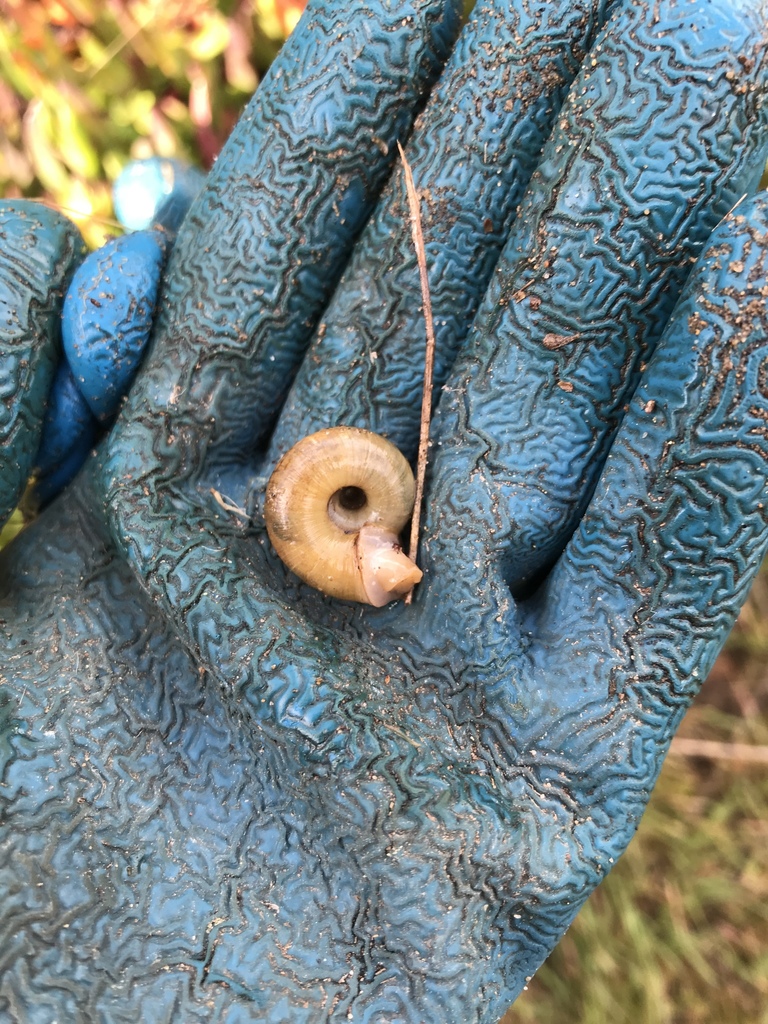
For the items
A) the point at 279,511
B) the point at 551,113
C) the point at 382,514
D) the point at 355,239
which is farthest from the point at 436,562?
the point at 551,113

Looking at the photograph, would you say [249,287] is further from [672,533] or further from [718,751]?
[718,751]

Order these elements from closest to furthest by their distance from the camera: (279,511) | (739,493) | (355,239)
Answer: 1. (739,493)
2. (279,511)
3. (355,239)

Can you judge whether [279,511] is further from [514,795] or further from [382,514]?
[514,795]

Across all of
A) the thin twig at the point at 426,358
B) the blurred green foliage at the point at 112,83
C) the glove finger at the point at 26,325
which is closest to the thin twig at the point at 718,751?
the thin twig at the point at 426,358

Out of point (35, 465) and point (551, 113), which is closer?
point (551, 113)

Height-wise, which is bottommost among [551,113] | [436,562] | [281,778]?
[281,778]

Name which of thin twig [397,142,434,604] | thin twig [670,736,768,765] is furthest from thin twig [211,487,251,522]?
thin twig [670,736,768,765]

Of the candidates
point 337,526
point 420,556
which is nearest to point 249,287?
point 337,526
